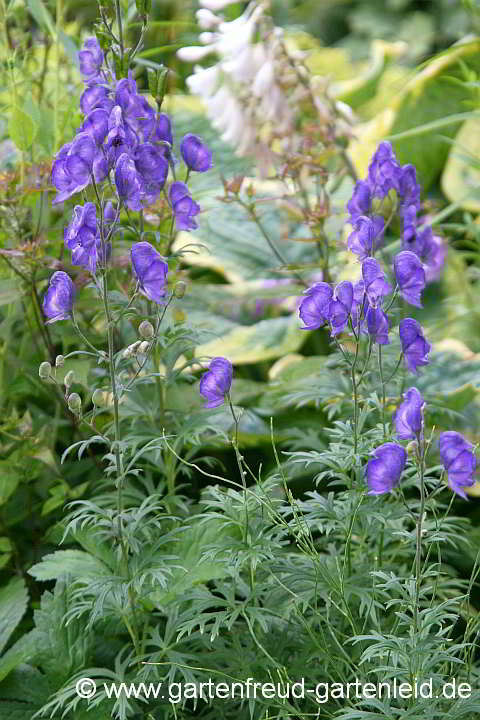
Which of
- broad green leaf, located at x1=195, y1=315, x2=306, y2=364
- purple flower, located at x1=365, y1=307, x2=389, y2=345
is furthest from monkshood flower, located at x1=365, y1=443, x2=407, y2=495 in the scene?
broad green leaf, located at x1=195, y1=315, x2=306, y2=364

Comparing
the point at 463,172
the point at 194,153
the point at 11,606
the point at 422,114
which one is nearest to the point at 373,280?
the point at 194,153

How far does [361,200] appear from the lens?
4.18 feet

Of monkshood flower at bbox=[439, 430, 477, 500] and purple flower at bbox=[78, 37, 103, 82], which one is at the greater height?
purple flower at bbox=[78, 37, 103, 82]

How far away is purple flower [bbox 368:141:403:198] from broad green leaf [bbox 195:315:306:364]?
0.71 meters

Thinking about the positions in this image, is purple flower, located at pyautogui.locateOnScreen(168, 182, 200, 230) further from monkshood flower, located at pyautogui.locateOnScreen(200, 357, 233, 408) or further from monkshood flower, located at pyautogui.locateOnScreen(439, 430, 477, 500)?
monkshood flower, located at pyautogui.locateOnScreen(439, 430, 477, 500)

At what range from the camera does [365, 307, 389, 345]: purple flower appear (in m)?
1.04

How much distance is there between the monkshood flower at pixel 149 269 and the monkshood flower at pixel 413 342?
296 mm

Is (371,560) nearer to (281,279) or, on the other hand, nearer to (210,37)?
(281,279)

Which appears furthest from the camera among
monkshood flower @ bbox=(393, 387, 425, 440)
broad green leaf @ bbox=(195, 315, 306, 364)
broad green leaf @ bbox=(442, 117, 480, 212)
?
broad green leaf @ bbox=(442, 117, 480, 212)

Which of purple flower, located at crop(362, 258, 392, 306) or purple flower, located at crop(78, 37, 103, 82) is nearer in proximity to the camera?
purple flower, located at crop(362, 258, 392, 306)

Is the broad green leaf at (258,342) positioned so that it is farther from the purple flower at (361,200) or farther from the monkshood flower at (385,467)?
the monkshood flower at (385,467)

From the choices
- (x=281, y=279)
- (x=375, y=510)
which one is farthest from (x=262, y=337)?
(x=375, y=510)

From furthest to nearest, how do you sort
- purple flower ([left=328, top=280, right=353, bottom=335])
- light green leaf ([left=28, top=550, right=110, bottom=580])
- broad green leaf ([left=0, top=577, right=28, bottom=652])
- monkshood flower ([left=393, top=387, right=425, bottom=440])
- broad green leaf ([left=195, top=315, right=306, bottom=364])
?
broad green leaf ([left=195, top=315, right=306, bottom=364]), broad green leaf ([left=0, top=577, right=28, bottom=652]), light green leaf ([left=28, top=550, right=110, bottom=580]), purple flower ([left=328, top=280, right=353, bottom=335]), monkshood flower ([left=393, top=387, right=425, bottom=440])

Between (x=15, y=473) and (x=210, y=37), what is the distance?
1093mm
